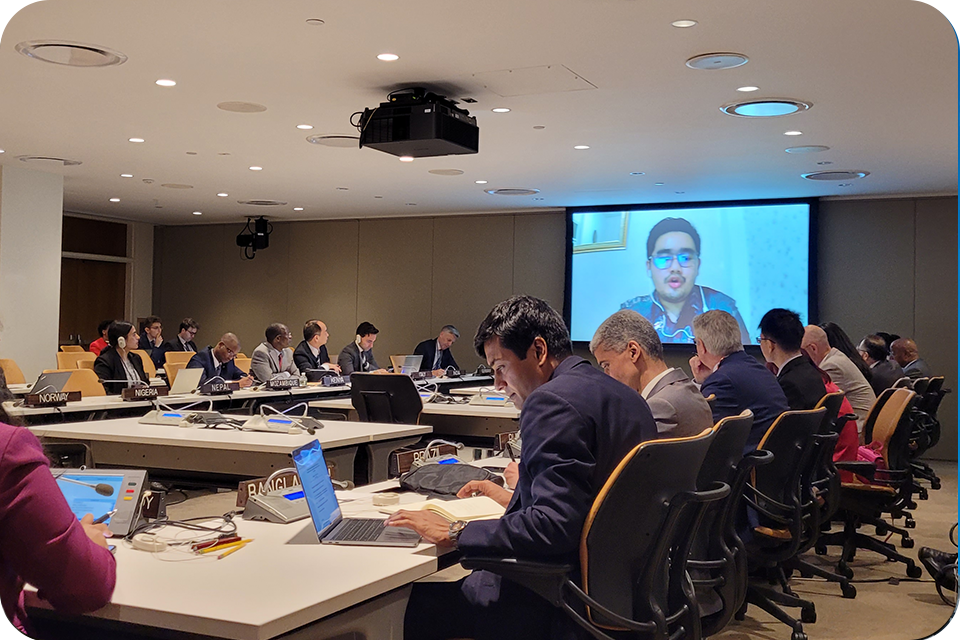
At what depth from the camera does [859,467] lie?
4.62m

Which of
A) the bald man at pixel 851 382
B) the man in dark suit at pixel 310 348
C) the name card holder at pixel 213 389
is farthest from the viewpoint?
the man in dark suit at pixel 310 348

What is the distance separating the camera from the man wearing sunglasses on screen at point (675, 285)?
11.4m

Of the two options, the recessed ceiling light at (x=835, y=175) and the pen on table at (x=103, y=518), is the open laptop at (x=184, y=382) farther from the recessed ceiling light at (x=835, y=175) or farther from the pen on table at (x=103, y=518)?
the recessed ceiling light at (x=835, y=175)

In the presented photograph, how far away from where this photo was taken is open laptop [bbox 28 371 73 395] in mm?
5852

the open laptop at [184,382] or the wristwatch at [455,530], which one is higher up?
the open laptop at [184,382]

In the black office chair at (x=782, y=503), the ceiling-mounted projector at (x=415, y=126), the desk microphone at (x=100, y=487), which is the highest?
the ceiling-mounted projector at (x=415, y=126)

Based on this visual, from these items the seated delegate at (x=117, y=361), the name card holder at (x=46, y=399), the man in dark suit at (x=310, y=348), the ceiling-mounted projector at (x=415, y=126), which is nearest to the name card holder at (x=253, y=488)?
the name card holder at (x=46, y=399)

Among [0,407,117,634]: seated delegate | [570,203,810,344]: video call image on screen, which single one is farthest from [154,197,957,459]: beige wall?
[0,407,117,634]: seated delegate

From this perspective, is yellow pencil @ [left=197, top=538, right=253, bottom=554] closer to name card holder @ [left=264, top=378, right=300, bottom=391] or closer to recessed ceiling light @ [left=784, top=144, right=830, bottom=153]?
name card holder @ [left=264, top=378, right=300, bottom=391]

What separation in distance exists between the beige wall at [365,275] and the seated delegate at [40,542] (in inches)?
433

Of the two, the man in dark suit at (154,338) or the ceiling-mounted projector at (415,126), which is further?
the man in dark suit at (154,338)

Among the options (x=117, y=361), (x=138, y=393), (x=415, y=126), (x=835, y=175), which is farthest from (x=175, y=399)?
(x=835, y=175)

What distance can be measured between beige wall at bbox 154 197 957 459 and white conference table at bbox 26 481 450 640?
9.55 metres

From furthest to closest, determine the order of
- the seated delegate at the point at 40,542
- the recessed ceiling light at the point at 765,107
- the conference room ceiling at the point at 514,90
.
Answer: the recessed ceiling light at the point at 765,107 < the conference room ceiling at the point at 514,90 < the seated delegate at the point at 40,542
